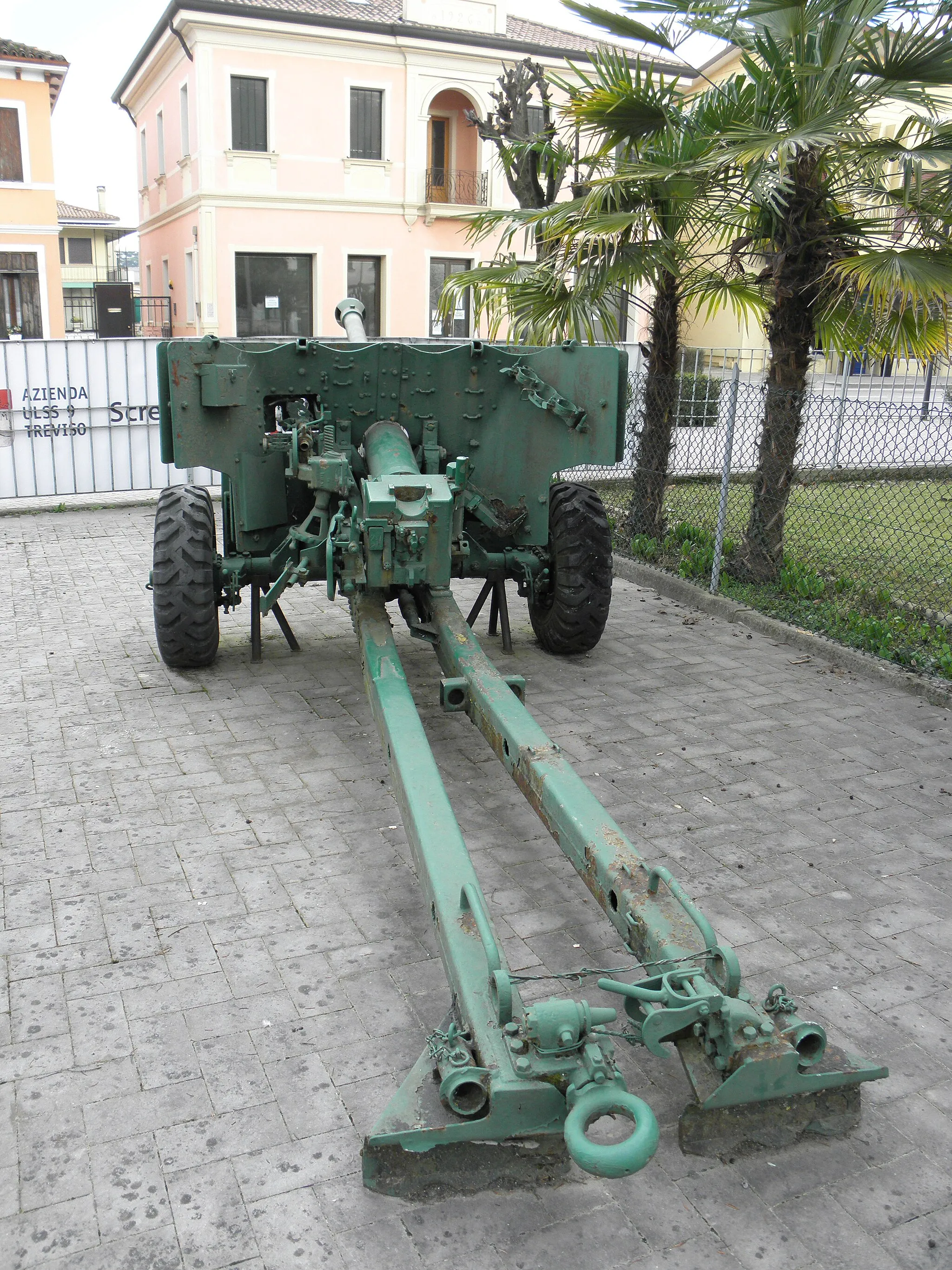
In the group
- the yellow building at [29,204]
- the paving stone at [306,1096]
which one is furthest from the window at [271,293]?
the paving stone at [306,1096]

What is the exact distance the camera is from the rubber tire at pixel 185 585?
5.96 m

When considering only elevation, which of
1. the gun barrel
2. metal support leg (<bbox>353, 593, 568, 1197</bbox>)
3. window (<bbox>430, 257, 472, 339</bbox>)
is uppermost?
window (<bbox>430, 257, 472, 339</bbox>)

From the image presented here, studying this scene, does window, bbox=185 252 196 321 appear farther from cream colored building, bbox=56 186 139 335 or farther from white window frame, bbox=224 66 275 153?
cream colored building, bbox=56 186 139 335

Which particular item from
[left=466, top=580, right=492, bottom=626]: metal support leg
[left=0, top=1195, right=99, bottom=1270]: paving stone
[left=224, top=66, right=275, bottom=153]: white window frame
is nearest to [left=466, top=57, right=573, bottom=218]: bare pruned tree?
[left=466, top=580, right=492, bottom=626]: metal support leg

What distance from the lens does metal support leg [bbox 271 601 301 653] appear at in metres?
6.34

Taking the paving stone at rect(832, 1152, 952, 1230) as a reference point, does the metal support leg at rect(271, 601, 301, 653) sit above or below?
above

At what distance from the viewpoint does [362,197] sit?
2634 cm

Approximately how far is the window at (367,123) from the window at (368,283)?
7.58ft

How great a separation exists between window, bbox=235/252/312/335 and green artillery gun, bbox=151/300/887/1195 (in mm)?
A: 20323

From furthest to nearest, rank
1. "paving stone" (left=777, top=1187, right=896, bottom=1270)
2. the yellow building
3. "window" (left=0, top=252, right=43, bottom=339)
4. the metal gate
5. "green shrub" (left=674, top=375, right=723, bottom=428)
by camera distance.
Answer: "window" (left=0, top=252, right=43, bottom=339) → the yellow building → "green shrub" (left=674, top=375, right=723, bottom=428) → the metal gate → "paving stone" (left=777, top=1187, right=896, bottom=1270)

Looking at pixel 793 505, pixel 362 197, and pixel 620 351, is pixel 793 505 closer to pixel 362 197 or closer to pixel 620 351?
pixel 620 351

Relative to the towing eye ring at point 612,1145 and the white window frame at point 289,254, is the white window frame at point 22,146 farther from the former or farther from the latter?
the towing eye ring at point 612,1145

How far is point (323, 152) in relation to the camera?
84.5 ft

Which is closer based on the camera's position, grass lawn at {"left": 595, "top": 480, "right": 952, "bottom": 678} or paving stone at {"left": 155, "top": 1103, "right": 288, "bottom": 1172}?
paving stone at {"left": 155, "top": 1103, "right": 288, "bottom": 1172}
